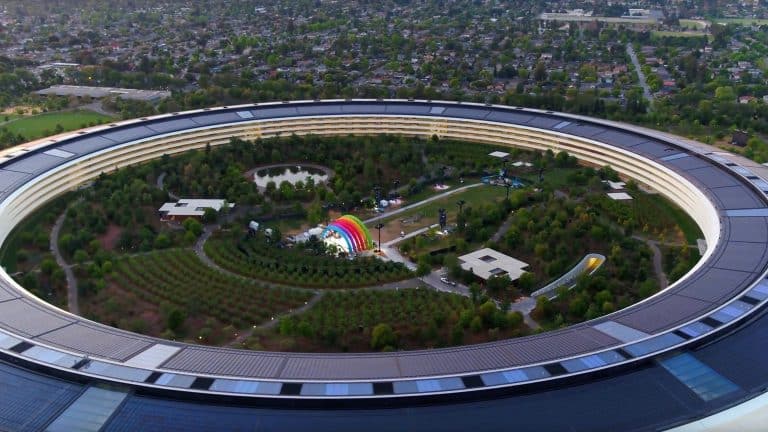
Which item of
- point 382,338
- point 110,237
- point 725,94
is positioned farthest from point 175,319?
point 725,94

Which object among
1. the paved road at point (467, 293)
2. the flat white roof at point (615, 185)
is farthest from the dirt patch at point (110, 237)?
the flat white roof at point (615, 185)

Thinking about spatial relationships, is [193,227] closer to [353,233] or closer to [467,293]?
[353,233]

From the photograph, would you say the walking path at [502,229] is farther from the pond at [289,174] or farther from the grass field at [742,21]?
the grass field at [742,21]

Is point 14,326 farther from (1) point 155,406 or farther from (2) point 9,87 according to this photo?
(2) point 9,87

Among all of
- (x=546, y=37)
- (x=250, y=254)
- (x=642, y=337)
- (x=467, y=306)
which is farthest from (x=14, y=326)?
(x=546, y=37)

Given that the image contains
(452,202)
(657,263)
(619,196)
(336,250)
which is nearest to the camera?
(657,263)

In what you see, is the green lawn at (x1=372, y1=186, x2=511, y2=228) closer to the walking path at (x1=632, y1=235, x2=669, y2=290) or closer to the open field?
the open field
